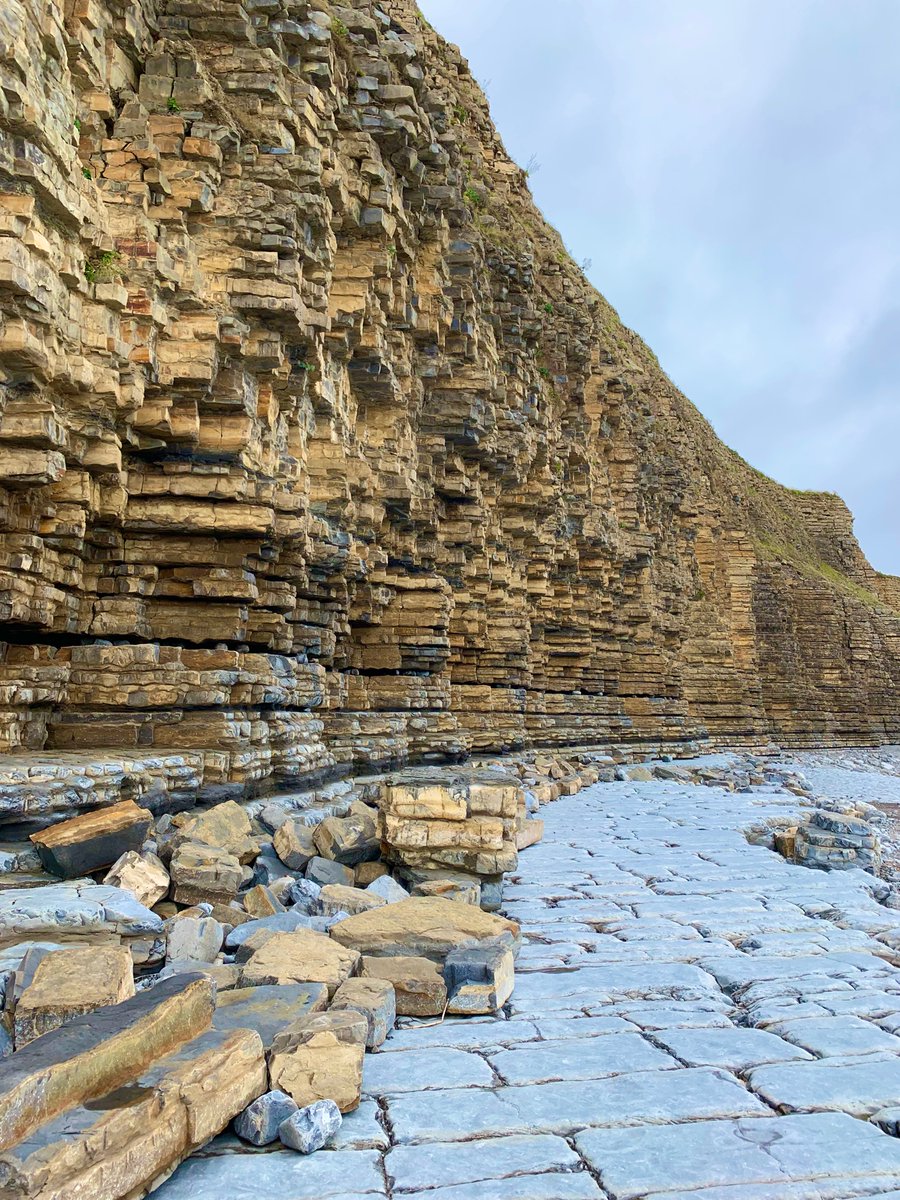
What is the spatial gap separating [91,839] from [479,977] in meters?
2.56

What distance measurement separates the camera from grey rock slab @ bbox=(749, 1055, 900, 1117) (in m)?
3.31

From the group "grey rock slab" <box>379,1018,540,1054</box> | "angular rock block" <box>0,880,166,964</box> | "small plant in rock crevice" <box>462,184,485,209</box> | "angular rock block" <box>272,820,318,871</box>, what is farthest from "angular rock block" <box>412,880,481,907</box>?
"small plant in rock crevice" <box>462,184,485,209</box>

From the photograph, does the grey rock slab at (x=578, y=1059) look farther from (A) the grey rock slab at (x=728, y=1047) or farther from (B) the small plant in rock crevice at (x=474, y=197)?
(B) the small plant in rock crevice at (x=474, y=197)

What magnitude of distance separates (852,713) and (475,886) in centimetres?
4577

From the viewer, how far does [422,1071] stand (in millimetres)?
3674

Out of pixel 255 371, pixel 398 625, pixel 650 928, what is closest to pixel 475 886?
pixel 650 928

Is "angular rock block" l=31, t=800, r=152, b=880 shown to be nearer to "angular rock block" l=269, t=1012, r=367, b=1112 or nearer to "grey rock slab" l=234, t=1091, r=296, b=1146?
"angular rock block" l=269, t=1012, r=367, b=1112

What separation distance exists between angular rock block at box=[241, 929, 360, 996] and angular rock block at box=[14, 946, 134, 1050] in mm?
675

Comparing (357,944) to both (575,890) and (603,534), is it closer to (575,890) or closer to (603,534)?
(575,890)

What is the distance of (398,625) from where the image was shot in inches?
610

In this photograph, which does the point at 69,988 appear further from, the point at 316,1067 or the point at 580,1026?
the point at 580,1026

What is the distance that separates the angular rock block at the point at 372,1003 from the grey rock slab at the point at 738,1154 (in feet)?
3.58

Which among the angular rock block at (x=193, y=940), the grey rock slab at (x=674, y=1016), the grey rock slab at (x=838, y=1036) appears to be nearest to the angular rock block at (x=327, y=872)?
the angular rock block at (x=193, y=940)

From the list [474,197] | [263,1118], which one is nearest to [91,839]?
[263,1118]
